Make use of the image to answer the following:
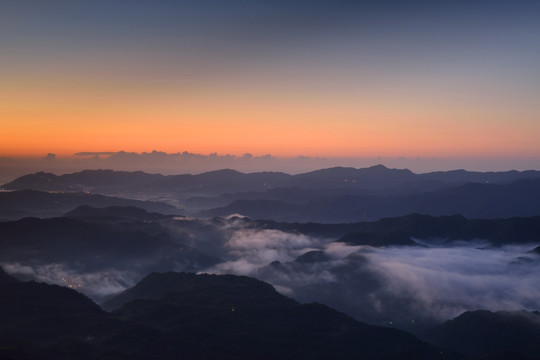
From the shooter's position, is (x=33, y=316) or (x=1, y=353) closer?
(x=1, y=353)

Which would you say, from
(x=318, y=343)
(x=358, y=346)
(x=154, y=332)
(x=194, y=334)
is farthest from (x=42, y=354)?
(x=358, y=346)

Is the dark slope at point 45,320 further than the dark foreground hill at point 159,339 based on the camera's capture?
Yes

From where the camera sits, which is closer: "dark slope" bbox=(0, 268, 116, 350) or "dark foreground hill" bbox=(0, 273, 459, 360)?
"dark foreground hill" bbox=(0, 273, 459, 360)

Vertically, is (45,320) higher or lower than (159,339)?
higher

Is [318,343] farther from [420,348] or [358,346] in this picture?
[420,348]

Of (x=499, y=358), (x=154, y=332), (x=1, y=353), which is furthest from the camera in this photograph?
(x=154, y=332)

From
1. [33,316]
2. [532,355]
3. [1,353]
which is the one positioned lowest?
[532,355]

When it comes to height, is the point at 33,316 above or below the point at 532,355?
above

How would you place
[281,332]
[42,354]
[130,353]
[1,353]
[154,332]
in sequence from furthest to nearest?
[281,332]
[154,332]
[130,353]
[42,354]
[1,353]

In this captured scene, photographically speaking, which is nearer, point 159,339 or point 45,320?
point 159,339

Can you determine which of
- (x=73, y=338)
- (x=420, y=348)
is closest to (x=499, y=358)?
(x=420, y=348)
